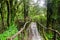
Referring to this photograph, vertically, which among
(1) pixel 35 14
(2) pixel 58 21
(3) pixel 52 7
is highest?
(3) pixel 52 7

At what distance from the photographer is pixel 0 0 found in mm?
22688

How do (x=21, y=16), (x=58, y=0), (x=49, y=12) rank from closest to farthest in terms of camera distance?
(x=58, y=0) < (x=49, y=12) < (x=21, y=16)

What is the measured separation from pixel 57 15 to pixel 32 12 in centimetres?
3669

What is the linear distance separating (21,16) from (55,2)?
2455cm

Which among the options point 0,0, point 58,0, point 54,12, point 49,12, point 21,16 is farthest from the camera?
point 21,16

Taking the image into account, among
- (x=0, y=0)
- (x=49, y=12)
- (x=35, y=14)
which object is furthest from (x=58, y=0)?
(x=35, y=14)

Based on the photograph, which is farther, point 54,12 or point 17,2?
point 17,2

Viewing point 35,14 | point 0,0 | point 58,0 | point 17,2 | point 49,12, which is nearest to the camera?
point 58,0

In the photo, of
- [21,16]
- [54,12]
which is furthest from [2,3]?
[21,16]

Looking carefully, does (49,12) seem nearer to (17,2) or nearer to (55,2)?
(55,2)

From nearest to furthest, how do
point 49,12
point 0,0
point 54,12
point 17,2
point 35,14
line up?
point 54,12, point 49,12, point 0,0, point 17,2, point 35,14

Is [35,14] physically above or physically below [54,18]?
below

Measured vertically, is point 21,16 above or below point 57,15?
below

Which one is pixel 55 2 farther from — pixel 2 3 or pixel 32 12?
pixel 32 12
